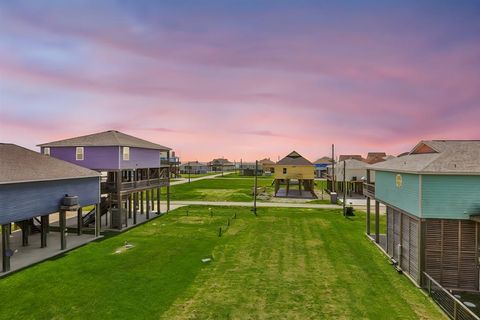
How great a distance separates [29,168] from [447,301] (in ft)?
88.2

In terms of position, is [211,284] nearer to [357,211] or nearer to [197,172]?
[357,211]

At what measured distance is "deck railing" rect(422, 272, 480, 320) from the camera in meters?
11.6

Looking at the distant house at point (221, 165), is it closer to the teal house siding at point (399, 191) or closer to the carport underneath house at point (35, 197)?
the carport underneath house at point (35, 197)

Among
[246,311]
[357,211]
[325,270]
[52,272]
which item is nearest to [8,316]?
[52,272]

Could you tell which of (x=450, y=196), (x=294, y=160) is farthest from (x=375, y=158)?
(x=450, y=196)

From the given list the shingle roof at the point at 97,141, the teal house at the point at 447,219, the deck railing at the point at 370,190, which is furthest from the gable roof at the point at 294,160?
the teal house at the point at 447,219

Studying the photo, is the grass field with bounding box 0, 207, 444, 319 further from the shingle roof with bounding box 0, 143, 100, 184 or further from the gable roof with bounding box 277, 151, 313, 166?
the gable roof with bounding box 277, 151, 313, 166

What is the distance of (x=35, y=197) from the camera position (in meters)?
19.5

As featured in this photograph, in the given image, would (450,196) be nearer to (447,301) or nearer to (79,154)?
(447,301)

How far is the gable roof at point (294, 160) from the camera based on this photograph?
54.6 meters

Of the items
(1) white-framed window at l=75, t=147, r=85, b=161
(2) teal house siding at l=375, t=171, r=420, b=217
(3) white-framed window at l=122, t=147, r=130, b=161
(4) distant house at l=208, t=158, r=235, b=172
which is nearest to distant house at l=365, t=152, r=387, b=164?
(2) teal house siding at l=375, t=171, r=420, b=217

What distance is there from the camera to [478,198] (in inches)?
579

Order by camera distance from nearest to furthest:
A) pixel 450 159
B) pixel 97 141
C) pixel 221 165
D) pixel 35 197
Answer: pixel 450 159
pixel 35 197
pixel 97 141
pixel 221 165

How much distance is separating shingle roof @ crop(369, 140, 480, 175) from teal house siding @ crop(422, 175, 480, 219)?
1.21 feet
